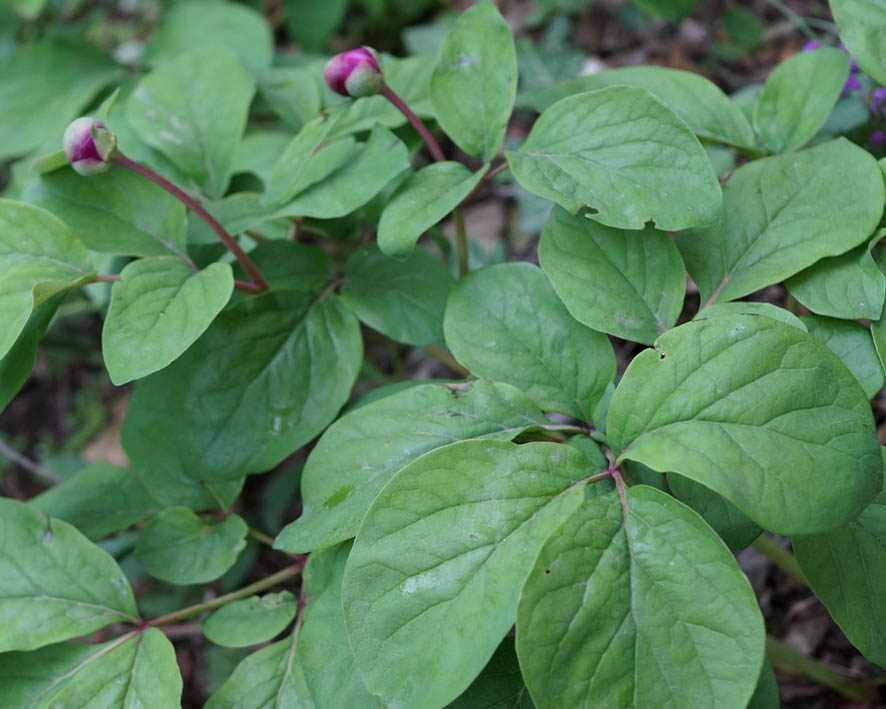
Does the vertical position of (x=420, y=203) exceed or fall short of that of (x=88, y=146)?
it falls short

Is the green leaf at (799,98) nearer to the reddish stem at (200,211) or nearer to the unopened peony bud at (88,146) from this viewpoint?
the reddish stem at (200,211)

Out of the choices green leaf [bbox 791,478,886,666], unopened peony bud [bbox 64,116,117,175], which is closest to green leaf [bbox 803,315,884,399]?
green leaf [bbox 791,478,886,666]

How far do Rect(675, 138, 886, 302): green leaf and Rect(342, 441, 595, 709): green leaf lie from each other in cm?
44

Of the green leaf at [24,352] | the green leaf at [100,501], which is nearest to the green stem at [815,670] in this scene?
the green leaf at [100,501]

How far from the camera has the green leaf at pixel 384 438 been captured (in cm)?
105

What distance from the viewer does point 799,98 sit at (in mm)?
1353

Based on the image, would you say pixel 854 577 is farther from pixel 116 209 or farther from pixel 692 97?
pixel 116 209

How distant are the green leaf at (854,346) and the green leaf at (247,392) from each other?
772mm

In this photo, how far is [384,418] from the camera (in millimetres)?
1106

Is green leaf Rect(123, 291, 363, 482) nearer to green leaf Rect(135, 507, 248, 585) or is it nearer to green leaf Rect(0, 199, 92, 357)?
green leaf Rect(135, 507, 248, 585)

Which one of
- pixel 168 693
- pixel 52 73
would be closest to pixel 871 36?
pixel 168 693

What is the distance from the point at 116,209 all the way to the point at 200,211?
0.21 meters

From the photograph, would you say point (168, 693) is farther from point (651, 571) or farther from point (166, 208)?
point (166, 208)

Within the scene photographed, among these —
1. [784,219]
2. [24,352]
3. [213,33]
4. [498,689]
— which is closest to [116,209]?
[24,352]
